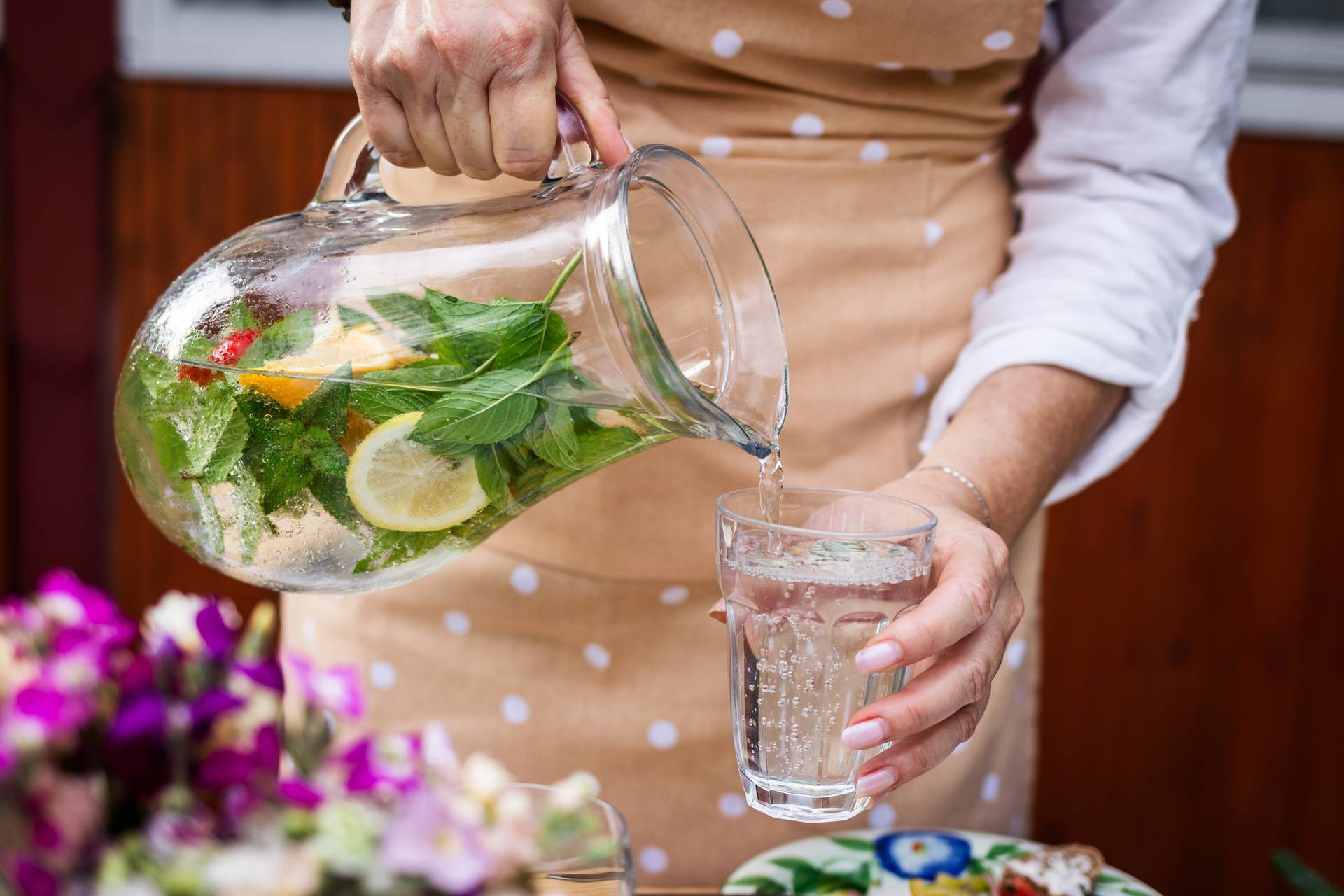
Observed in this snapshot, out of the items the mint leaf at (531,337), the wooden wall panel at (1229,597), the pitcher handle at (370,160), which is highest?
the pitcher handle at (370,160)

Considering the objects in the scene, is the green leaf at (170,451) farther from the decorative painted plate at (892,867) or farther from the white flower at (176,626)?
the decorative painted plate at (892,867)

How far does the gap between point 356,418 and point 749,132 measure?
1.53 ft

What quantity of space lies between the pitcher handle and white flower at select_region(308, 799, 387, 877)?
0.42 metres

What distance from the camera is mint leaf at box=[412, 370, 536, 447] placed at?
58cm

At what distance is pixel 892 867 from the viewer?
33.0 inches

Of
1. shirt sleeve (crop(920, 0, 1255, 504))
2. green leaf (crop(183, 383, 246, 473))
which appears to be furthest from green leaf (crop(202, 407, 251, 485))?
shirt sleeve (crop(920, 0, 1255, 504))

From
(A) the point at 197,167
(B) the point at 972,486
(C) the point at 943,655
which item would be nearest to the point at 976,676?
(C) the point at 943,655

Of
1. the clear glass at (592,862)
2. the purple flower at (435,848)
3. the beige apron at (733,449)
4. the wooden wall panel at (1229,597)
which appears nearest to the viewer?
the purple flower at (435,848)

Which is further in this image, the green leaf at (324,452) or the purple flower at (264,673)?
the green leaf at (324,452)

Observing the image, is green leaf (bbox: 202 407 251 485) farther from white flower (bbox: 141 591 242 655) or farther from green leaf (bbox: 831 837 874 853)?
green leaf (bbox: 831 837 874 853)

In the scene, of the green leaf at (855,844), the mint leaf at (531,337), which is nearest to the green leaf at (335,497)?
the mint leaf at (531,337)

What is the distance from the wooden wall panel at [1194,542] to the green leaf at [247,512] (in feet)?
5.20

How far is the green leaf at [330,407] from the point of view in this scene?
1.89 feet

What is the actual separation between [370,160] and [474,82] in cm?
10
